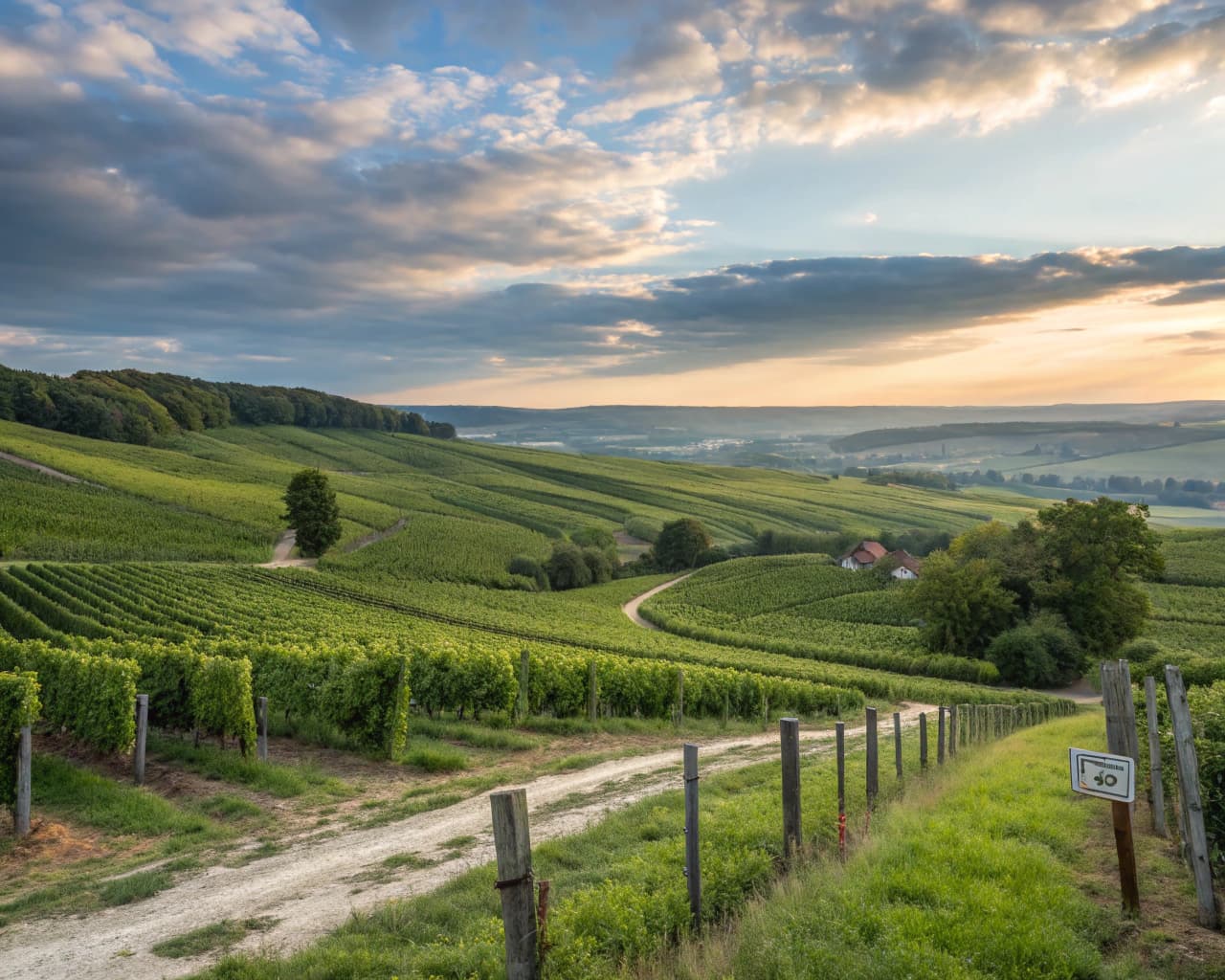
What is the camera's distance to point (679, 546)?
343ft

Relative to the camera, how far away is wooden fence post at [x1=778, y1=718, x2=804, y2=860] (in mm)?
7715

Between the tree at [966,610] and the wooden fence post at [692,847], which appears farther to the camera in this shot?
the tree at [966,610]

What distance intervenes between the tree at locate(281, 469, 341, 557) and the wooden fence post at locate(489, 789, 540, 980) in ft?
242

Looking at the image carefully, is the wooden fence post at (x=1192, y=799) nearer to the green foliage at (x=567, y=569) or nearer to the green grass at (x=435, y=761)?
the green grass at (x=435, y=761)

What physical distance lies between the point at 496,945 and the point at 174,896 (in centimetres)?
534

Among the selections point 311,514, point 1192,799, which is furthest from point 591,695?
point 311,514

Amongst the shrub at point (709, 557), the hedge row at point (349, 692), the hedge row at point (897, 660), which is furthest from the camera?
the shrub at point (709, 557)

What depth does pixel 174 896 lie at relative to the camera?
932 cm

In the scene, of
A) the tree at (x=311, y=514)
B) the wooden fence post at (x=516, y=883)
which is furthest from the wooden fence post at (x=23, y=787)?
the tree at (x=311, y=514)

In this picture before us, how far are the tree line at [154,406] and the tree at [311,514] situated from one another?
64.2m

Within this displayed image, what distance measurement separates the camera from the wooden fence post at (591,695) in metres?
23.0

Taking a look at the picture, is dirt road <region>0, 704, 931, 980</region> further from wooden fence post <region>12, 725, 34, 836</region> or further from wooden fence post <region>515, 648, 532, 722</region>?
wooden fence post <region>515, 648, 532, 722</region>

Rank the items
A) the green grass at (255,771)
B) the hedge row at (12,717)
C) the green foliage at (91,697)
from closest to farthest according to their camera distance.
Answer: the hedge row at (12,717), the green grass at (255,771), the green foliage at (91,697)

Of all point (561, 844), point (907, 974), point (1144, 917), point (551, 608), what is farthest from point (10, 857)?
point (551, 608)
